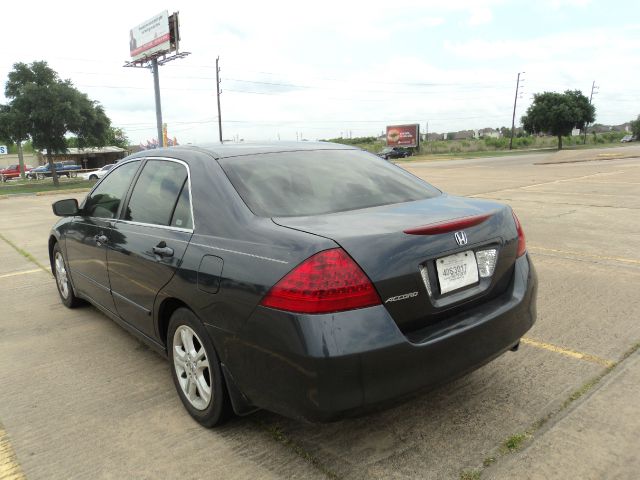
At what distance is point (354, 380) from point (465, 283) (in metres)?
0.80

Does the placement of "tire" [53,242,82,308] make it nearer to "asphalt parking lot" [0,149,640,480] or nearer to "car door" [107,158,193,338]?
"asphalt parking lot" [0,149,640,480]

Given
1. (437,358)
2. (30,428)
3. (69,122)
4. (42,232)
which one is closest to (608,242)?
(437,358)

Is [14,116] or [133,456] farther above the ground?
[14,116]

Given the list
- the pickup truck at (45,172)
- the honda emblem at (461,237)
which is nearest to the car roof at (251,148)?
the honda emblem at (461,237)

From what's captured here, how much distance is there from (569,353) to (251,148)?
2582 millimetres

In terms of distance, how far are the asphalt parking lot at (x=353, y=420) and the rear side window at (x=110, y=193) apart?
1.07m

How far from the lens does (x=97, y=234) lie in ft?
12.8

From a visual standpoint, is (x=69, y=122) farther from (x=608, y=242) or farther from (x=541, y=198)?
(x=608, y=242)

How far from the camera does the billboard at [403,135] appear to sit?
238 ft

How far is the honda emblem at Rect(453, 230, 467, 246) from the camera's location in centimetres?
246

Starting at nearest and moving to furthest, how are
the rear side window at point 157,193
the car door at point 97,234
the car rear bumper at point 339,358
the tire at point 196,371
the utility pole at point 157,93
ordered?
the car rear bumper at point 339,358
the tire at point 196,371
the rear side window at point 157,193
the car door at point 97,234
the utility pole at point 157,93

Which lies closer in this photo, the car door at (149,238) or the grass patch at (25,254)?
the car door at (149,238)

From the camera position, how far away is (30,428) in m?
2.92

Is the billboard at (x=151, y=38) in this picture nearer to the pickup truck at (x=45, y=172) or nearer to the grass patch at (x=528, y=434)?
the pickup truck at (x=45, y=172)
